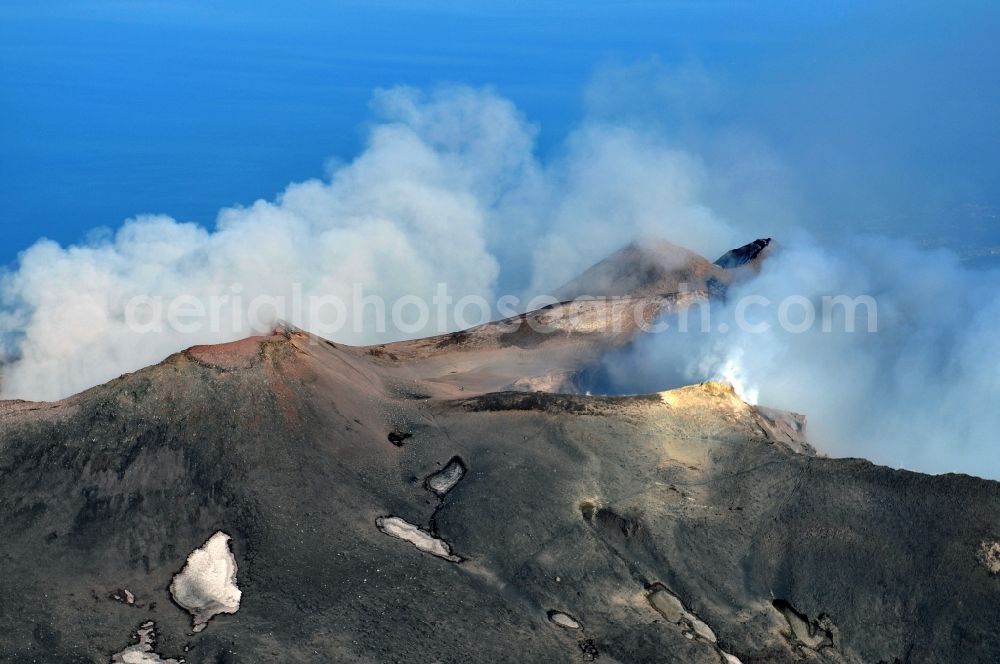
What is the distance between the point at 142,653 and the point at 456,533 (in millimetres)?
12137

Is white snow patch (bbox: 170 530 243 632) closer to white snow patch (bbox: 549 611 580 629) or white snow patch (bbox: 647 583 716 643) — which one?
white snow patch (bbox: 549 611 580 629)

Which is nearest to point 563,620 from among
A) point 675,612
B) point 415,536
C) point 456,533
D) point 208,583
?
point 675,612

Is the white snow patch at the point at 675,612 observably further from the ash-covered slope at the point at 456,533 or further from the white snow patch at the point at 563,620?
the white snow patch at the point at 563,620

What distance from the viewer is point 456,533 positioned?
1534 inches

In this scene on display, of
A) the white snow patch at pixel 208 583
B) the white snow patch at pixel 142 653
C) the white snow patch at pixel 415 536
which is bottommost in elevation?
the white snow patch at pixel 142 653

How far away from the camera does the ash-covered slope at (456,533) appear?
1321 inches

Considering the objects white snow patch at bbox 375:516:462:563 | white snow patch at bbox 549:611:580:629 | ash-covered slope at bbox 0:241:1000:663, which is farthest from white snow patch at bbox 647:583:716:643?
white snow patch at bbox 375:516:462:563

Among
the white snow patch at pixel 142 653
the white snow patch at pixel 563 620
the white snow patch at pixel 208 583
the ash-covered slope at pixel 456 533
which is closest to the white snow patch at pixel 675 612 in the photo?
the ash-covered slope at pixel 456 533

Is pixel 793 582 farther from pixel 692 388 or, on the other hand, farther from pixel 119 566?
pixel 119 566

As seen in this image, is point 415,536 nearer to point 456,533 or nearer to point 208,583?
point 456,533

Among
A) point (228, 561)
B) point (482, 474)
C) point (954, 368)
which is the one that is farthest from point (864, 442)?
point (228, 561)

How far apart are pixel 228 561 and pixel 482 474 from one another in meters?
11.1

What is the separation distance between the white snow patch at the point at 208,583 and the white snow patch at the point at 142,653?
1.43 m

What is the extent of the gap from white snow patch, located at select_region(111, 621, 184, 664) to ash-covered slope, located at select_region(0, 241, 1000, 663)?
149 mm
